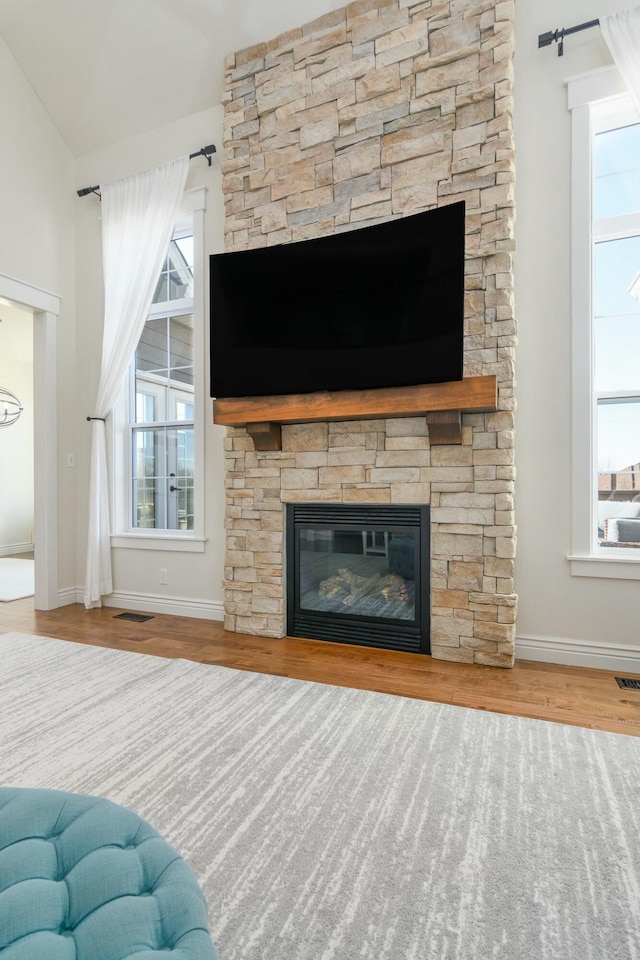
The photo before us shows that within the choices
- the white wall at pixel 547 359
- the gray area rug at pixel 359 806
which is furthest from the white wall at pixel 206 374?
the white wall at pixel 547 359

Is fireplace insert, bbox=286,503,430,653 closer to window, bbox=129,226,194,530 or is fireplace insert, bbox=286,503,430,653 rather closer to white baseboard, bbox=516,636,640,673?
white baseboard, bbox=516,636,640,673

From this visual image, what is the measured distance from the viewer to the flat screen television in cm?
283

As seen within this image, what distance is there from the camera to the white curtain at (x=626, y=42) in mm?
2686

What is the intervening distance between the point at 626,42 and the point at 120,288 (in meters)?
3.51

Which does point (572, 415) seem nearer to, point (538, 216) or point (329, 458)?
point (538, 216)

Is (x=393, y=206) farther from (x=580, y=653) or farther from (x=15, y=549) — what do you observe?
(x=15, y=549)

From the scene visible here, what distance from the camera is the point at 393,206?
3143 mm

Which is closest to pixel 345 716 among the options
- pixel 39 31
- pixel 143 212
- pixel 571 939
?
pixel 571 939

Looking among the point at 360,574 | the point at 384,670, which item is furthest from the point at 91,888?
the point at 360,574

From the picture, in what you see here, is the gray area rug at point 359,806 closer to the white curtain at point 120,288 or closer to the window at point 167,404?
the white curtain at point 120,288

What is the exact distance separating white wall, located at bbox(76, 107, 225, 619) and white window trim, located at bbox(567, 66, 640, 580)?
228 centimetres

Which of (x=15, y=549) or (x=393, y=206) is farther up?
(x=393, y=206)

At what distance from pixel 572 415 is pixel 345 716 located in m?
1.97

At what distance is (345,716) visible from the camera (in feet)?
7.57
